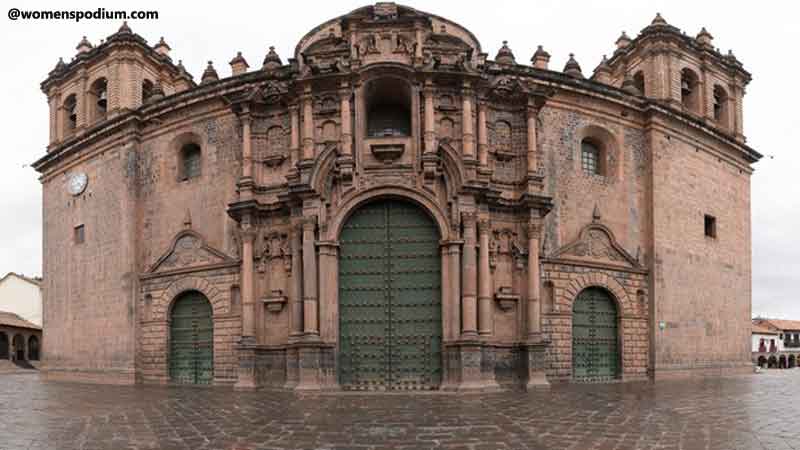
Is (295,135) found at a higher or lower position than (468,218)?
higher

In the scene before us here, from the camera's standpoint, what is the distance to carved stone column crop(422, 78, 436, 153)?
16180 mm

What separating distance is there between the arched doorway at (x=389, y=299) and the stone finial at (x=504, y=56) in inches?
214

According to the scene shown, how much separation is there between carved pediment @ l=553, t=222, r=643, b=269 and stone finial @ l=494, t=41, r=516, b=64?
5.53 meters

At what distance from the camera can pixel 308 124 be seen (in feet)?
54.7

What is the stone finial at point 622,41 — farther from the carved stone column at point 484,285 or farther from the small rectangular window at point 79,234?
the small rectangular window at point 79,234

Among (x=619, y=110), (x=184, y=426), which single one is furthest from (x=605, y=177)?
(x=184, y=426)

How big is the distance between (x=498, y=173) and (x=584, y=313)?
5.07m

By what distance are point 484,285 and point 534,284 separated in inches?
64.6

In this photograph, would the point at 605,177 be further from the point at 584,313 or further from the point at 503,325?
the point at 503,325

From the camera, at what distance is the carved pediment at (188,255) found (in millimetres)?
18531

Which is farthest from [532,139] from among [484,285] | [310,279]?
[310,279]

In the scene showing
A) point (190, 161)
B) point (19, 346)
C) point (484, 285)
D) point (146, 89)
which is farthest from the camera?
point (19, 346)

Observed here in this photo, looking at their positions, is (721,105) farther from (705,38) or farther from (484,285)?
(484,285)

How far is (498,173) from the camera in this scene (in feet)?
57.2
